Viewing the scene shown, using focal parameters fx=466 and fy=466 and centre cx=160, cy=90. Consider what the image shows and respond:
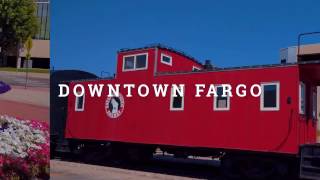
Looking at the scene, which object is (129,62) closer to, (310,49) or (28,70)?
(28,70)

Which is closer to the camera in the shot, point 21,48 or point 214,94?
point 21,48

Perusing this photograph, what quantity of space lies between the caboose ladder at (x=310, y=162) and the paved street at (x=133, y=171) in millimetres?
2671

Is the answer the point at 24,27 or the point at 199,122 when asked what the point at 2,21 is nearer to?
the point at 24,27

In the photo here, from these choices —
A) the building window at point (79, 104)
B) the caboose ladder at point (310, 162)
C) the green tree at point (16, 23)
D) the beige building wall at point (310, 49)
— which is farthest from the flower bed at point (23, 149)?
the beige building wall at point (310, 49)

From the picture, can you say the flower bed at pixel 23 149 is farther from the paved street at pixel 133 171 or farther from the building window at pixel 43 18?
the paved street at pixel 133 171

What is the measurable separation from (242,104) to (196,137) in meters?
1.76

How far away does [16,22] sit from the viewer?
7.00m

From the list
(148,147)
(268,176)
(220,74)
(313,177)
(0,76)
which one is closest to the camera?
(0,76)

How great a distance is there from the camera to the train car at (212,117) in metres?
12.1

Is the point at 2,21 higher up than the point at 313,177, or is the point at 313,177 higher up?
the point at 2,21

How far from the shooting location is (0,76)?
22.6 feet

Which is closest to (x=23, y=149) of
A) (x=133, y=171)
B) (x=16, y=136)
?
(x=16, y=136)

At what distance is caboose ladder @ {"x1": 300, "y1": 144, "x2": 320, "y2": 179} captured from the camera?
1112 centimetres


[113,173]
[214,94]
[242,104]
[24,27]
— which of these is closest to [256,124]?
[242,104]
